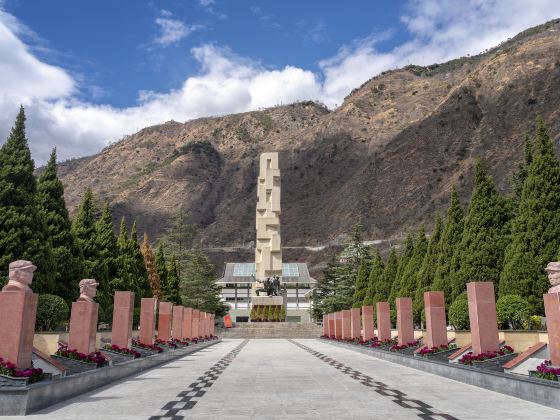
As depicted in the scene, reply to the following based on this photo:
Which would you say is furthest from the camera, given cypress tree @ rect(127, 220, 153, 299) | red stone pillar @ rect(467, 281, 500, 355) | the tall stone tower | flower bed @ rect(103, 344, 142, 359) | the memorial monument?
the tall stone tower

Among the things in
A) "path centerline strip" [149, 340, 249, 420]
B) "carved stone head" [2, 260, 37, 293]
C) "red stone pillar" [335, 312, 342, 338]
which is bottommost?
"path centerline strip" [149, 340, 249, 420]

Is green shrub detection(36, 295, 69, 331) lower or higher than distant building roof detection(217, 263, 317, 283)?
lower

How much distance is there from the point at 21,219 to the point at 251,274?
191ft

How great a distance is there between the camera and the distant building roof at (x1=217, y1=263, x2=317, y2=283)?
233ft

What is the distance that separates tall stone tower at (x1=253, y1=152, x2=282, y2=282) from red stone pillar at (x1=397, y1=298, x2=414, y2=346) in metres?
32.3

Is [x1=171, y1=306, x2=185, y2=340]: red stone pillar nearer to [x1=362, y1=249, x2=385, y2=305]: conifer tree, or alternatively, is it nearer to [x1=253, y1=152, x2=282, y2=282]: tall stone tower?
[x1=362, y1=249, x2=385, y2=305]: conifer tree

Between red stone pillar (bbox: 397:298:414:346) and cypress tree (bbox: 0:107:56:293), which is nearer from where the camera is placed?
cypress tree (bbox: 0:107:56:293)

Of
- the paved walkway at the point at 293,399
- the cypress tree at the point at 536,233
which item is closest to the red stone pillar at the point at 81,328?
the paved walkway at the point at 293,399

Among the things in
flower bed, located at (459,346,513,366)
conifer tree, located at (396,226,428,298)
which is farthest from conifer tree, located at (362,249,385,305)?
flower bed, located at (459,346,513,366)

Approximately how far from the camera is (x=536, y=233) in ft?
51.8

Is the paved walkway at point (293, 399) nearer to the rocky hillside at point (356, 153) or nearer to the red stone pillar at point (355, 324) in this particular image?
the red stone pillar at point (355, 324)

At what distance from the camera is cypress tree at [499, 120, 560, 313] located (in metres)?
15.4

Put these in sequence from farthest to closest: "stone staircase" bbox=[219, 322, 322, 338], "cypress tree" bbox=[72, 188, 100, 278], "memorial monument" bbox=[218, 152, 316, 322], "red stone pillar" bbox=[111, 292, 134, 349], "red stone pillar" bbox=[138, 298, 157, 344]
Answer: "memorial monument" bbox=[218, 152, 316, 322] → "stone staircase" bbox=[219, 322, 322, 338] → "cypress tree" bbox=[72, 188, 100, 278] → "red stone pillar" bbox=[138, 298, 157, 344] → "red stone pillar" bbox=[111, 292, 134, 349]

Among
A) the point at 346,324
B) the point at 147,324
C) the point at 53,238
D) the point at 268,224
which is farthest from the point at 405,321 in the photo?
the point at 268,224
